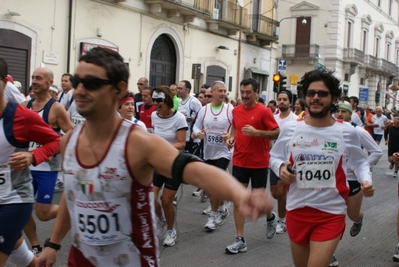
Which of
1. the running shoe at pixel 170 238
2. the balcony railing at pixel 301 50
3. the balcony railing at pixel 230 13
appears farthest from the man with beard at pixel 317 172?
the balcony railing at pixel 301 50

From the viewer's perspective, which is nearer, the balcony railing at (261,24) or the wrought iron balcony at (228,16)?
the wrought iron balcony at (228,16)

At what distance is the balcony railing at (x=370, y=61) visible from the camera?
50.5 m

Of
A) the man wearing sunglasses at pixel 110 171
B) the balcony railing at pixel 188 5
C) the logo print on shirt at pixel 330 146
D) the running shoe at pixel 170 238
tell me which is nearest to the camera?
the man wearing sunglasses at pixel 110 171

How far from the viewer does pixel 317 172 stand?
4.42 meters

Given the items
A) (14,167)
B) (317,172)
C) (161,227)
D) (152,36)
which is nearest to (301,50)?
(152,36)

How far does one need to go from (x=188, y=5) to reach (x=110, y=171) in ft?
67.1

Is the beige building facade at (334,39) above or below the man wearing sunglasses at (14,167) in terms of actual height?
above

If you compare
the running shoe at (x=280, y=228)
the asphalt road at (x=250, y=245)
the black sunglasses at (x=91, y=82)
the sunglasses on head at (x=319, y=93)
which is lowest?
the asphalt road at (x=250, y=245)

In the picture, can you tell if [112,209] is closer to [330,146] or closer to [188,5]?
[330,146]

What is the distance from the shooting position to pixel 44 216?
5.71 m

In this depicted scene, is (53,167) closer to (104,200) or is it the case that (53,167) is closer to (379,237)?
(104,200)

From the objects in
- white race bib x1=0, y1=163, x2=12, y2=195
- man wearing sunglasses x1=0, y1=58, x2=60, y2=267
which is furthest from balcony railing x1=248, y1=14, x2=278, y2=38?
white race bib x1=0, y1=163, x2=12, y2=195

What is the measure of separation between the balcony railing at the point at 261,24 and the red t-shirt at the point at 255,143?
73.8 ft

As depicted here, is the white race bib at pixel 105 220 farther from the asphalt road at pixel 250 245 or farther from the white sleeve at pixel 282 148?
the asphalt road at pixel 250 245
